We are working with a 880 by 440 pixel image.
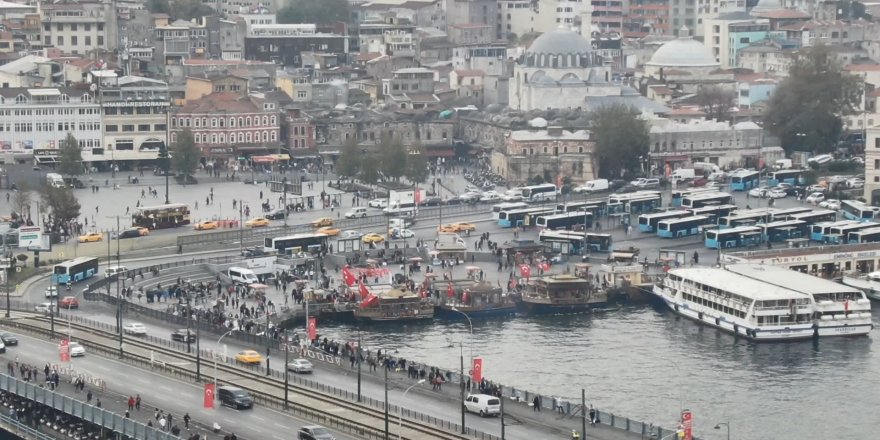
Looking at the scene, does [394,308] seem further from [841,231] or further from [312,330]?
[841,231]

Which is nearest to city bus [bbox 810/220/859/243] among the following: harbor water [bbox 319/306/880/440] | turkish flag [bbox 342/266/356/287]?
harbor water [bbox 319/306/880/440]

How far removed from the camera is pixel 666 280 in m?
62.3

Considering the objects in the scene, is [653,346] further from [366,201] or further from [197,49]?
[197,49]

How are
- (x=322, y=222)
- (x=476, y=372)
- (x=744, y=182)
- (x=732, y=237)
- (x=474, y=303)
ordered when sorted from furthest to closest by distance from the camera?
1. (x=744, y=182)
2. (x=322, y=222)
3. (x=732, y=237)
4. (x=474, y=303)
5. (x=476, y=372)

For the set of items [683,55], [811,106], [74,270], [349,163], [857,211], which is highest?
[683,55]

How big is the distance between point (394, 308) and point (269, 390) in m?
13.4

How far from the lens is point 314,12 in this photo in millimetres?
122062

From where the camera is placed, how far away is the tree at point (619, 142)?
83.6 meters

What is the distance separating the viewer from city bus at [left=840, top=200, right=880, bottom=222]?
73.7 meters

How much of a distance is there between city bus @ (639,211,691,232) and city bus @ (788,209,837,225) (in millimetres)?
3461

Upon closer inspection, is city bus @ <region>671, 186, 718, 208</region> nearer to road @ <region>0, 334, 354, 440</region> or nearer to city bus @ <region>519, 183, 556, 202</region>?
city bus @ <region>519, 183, 556, 202</region>

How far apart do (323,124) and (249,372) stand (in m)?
44.8

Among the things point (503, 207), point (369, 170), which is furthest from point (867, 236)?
point (369, 170)

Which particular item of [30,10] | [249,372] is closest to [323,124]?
[30,10]
